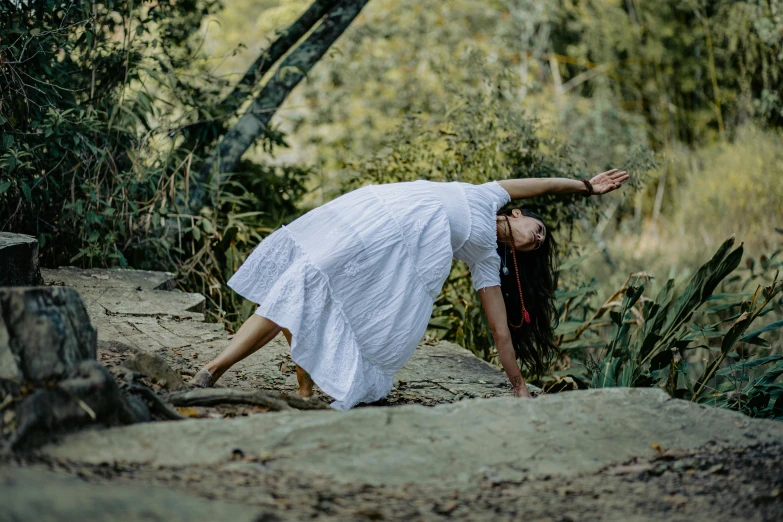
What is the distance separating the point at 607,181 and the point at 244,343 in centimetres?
182

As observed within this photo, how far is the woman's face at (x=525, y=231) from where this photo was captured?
11.4 ft

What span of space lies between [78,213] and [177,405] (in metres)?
2.52

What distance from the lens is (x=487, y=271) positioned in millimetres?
3303

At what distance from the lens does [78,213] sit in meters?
4.69

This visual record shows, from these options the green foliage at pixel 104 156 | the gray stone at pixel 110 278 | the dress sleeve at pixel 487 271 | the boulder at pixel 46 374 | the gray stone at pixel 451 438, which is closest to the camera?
the boulder at pixel 46 374

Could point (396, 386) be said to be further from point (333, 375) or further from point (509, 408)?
point (509, 408)

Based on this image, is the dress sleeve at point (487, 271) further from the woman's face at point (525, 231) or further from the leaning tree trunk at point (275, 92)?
the leaning tree trunk at point (275, 92)

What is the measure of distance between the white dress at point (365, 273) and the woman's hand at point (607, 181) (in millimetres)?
628

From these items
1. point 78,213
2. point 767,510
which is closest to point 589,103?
point 78,213

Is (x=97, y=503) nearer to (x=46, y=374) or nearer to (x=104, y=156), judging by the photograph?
Answer: (x=46, y=374)

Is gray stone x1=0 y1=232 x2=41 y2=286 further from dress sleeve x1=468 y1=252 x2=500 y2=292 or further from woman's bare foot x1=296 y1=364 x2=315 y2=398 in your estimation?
dress sleeve x1=468 y1=252 x2=500 y2=292

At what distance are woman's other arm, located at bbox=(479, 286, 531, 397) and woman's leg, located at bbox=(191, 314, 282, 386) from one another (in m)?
0.87

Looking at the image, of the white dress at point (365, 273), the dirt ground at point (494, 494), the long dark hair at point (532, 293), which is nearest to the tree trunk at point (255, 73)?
the white dress at point (365, 273)

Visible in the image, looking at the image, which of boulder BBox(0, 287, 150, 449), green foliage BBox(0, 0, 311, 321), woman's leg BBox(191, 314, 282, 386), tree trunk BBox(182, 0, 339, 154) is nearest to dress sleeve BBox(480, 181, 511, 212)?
woman's leg BBox(191, 314, 282, 386)
